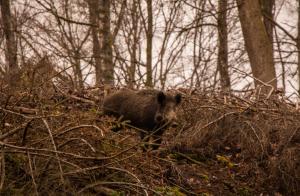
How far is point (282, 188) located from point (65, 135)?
359cm

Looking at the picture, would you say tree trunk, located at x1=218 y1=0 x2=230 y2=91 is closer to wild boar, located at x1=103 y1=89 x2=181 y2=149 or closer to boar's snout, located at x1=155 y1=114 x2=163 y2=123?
wild boar, located at x1=103 y1=89 x2=181 y2=149

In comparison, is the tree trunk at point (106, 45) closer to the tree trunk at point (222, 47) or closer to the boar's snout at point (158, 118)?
the tree trunk at point (222, 47)

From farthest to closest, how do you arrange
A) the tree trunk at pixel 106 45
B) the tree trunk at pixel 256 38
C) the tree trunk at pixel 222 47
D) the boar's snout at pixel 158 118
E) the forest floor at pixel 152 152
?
the tree trunk at pixel 222 47, the tree trunk at pixel 106 45, the tree trunk at pixel 256 38, the boar's snout at pixel 158 118, the forest floor at pixel 152 152

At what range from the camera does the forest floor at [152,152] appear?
6.30 m

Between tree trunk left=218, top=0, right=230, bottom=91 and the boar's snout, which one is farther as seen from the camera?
tree trunk left=218, top=0, right=230, bottom=91

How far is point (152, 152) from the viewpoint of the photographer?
25.1 feet

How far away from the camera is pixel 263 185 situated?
876 centimetres

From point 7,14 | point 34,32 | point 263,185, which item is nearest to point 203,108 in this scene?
point 263,185

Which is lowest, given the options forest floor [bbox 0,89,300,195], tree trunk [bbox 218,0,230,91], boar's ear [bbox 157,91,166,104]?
forest floor [bbox 0,89,300,195]

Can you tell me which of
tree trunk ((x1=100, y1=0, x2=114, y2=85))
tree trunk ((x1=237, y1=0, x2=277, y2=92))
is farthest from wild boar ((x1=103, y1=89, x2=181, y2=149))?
tree trunk ((x1=237, y1=0, x2=277, y2=92))

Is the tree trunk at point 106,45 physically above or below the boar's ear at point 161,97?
above

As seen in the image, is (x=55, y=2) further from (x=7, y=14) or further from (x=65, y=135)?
(x=65, y=135)

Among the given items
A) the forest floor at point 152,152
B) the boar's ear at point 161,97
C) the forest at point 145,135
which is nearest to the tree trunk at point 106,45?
the forest at point 145,135

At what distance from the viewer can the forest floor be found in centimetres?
630
